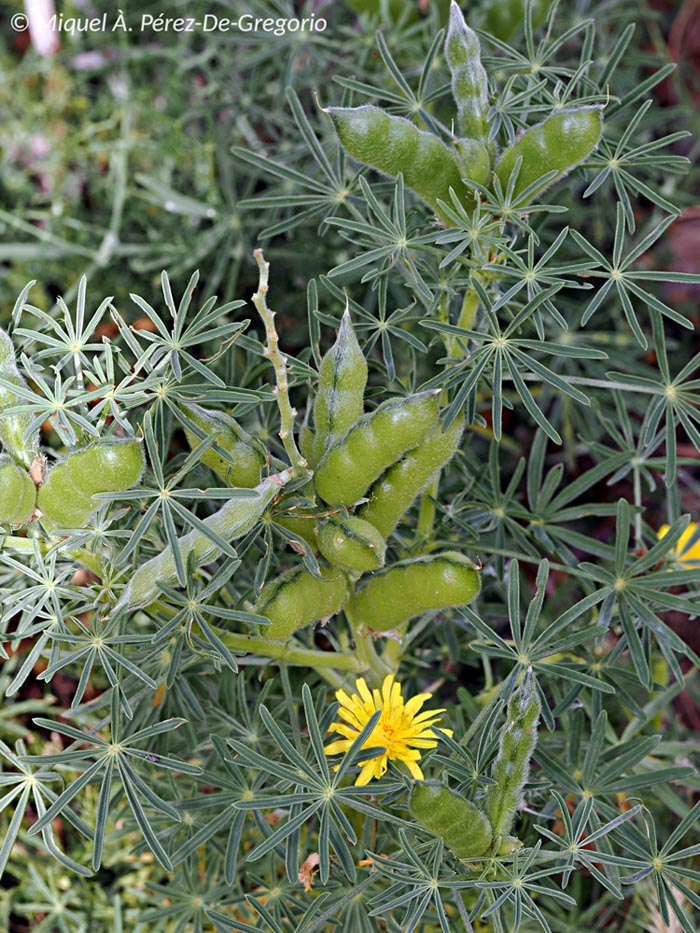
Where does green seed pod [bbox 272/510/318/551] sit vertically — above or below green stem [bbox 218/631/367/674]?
above

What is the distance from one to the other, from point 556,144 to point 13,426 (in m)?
0.48

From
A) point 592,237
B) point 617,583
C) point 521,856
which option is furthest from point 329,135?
point 521,856

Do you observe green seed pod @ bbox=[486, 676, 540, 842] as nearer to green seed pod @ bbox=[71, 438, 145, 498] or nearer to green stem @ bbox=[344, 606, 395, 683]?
green stem @ bbox=[344, 606, 395, 683]

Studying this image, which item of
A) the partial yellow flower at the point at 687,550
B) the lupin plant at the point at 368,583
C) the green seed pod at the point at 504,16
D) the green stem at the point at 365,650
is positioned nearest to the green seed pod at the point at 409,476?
the lupin plant at the point at 368,583

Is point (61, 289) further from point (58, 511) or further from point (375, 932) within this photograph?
point (375, 932)

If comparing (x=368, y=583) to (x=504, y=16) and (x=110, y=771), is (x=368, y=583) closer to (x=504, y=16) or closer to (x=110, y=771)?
(x=110, y=771)

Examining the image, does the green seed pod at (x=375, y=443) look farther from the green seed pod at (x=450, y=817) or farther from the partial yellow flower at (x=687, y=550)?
the partial yellow flower at (x=687, y=550)

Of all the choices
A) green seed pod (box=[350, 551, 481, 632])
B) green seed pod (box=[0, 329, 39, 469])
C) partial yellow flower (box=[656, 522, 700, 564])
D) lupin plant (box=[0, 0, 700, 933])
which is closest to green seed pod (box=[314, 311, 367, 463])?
lupin plant (box=[0, 0, 700, 933])

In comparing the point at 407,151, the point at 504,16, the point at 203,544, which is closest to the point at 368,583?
the point at 203,544

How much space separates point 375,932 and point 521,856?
16 cm

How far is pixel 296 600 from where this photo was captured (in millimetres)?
726

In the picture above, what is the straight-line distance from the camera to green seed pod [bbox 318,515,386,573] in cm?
70

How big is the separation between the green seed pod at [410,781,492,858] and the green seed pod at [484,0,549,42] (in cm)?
95

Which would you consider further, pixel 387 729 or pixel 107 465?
pixel 387 729
